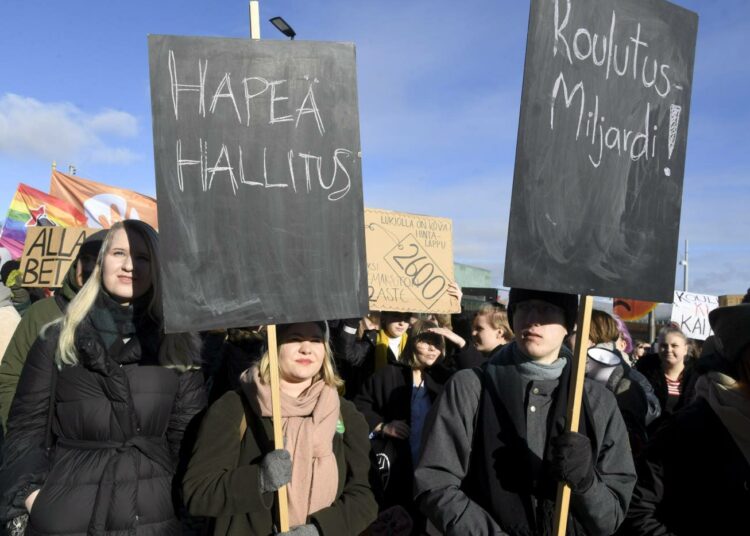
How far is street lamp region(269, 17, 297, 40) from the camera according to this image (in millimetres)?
2553

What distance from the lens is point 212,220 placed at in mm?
2371

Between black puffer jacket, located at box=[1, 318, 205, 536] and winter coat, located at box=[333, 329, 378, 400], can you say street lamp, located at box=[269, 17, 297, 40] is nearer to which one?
black puffer jacket, located at box=[1, 318, 205, 536]

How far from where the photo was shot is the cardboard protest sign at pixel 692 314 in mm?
8758

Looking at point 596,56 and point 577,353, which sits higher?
point 596,56

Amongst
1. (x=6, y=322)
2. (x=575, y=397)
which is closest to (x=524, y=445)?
(x=575, y=397)

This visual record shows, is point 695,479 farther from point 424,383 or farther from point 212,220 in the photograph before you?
point 424,383

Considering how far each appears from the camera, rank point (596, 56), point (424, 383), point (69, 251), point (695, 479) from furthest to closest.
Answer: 1. point (69, 251)
2. point (424, 383)
3. point (596, 56)
4. point (695, 479)

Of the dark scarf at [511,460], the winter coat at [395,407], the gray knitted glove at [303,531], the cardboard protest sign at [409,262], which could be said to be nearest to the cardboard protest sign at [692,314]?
the cardboard protest sign at [409,262]

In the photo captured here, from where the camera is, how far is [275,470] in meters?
2.37

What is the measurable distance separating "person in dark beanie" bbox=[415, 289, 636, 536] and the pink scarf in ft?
1.35

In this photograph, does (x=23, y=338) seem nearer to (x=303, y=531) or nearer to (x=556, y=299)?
(x=303, y=531)

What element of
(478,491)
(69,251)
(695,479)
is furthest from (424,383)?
(69,251)

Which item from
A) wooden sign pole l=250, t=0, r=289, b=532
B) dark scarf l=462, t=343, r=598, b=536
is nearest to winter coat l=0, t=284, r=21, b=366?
wooden sign pole l=250, t=0, r=289, b=532

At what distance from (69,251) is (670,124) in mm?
5993
